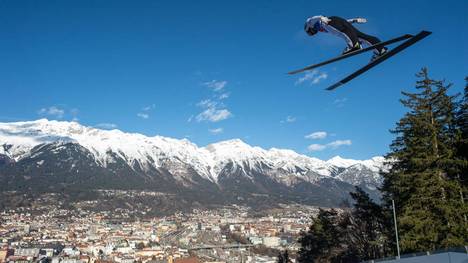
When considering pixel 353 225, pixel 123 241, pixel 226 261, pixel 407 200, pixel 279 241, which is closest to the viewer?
pixel 407 200

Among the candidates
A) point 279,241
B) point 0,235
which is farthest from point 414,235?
point 0,235

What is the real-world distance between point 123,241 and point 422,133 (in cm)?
14690

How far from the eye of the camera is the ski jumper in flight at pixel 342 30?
29.8ft

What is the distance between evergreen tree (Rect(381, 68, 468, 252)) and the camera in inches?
922

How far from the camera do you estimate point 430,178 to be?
80.4 ft

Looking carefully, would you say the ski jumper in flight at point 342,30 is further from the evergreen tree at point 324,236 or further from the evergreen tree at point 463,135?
the evergreen tree at point 324,236

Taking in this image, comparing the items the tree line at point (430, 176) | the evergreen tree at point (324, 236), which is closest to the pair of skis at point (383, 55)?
the tree line at point (430, 176)

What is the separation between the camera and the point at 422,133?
26391mm

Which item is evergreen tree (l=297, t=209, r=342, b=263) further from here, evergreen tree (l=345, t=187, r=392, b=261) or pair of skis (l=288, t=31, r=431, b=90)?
pair of skis (l=288, t=31, r=431, b=90)

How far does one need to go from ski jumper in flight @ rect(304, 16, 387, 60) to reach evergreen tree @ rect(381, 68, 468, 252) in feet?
54.8

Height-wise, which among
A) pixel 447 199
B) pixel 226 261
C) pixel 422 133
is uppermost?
pixel 422 133

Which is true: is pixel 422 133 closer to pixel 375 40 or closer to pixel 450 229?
pixel 450 229

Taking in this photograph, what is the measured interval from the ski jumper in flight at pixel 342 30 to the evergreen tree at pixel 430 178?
16698mm

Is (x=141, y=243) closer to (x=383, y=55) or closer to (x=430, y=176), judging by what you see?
(x=430, y=176)
